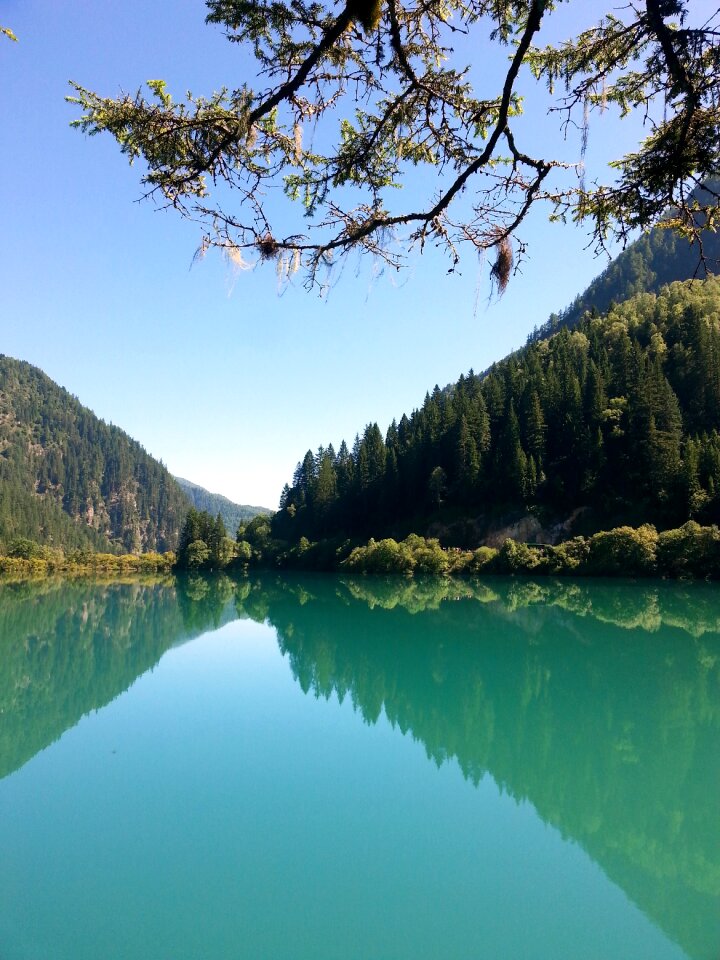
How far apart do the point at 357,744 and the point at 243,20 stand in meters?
13.4

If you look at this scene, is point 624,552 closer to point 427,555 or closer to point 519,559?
point 519,559

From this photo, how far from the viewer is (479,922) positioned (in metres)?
→ 6.64

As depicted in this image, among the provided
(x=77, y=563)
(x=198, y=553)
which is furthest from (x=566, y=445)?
(x=77, y=563)

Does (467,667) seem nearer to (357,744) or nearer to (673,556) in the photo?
(357,744)

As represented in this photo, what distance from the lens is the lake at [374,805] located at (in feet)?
21.8

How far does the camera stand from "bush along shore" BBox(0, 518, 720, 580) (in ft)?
144

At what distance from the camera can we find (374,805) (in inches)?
389

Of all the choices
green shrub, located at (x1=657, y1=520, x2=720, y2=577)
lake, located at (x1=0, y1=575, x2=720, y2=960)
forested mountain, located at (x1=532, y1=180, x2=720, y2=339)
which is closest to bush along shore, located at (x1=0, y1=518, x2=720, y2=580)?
green shrub, located at (x1=657, y1=520, x2=720, y2=577)

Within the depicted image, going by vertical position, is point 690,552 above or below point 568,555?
above

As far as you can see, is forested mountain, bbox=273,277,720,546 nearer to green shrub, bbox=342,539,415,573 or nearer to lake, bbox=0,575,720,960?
green shrub, bbox=342,539,415,573

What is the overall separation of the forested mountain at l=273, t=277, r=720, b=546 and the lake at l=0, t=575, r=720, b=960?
32997 mm

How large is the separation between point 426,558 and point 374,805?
49.2m

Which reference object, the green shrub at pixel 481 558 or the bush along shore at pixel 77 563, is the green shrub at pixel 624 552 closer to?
the green shrub at pixel 481 558

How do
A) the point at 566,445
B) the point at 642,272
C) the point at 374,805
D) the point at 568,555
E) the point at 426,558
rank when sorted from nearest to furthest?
the point at 374,805, the point at 568,555, the point at 426,558, the point at 566,445, the point at 642,272
